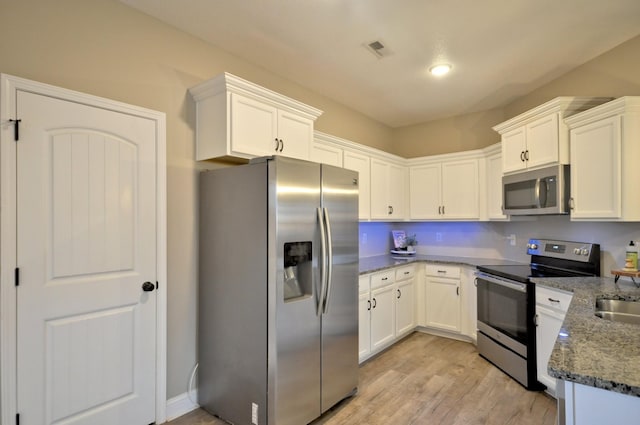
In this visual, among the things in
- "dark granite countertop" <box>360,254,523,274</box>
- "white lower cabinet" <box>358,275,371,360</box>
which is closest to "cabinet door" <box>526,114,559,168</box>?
"dark granite countertop" <box>360,254,523,274</box>

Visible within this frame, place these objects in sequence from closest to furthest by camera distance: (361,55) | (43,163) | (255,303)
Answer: (43,163)
(255,303)
(361,55)

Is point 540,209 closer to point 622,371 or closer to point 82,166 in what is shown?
point 622,371

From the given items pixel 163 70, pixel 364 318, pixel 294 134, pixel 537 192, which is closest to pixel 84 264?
pixel 163 70

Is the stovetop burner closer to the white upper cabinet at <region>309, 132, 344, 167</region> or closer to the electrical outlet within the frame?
the white upper cabinet at <region>309, 132, 344, 167</region>

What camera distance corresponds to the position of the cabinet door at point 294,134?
2.68 m

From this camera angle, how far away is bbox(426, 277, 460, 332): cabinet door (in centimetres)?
381

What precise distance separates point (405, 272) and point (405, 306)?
15.7 inches

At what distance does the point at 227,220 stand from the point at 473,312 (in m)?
2.90

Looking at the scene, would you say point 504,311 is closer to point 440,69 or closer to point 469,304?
point 469,304

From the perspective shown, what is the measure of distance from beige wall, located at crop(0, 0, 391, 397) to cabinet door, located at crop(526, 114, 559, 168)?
2.66m

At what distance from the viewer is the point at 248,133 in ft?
7.97

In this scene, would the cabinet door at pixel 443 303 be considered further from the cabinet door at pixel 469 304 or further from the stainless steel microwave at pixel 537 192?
the stainless steel microwave at pixel 537 192

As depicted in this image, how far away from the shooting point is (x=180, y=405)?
2.41 metres

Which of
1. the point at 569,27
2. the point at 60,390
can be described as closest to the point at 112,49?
the point at 60,390
